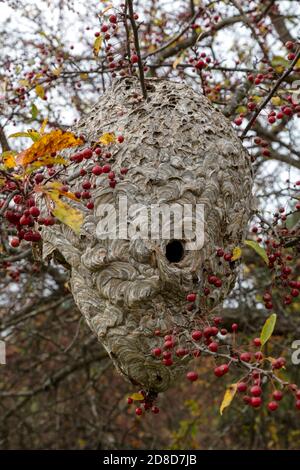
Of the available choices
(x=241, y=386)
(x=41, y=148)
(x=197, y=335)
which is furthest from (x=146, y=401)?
(x=41, y=148)

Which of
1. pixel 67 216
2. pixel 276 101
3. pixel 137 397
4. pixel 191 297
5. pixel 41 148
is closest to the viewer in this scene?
pixel 67 216

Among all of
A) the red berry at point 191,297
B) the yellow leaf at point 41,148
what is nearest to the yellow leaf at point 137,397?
the red berry at point 191,297

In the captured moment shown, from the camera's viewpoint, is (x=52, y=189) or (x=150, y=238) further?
(x=150, y=238)

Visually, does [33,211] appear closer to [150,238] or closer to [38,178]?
[38,178]

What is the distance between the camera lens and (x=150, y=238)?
8.96ft

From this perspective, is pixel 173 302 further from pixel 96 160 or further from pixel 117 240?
pixel 96 160

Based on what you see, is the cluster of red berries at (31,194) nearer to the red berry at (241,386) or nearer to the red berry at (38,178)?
the red berry at (38,178)

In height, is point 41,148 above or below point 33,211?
above

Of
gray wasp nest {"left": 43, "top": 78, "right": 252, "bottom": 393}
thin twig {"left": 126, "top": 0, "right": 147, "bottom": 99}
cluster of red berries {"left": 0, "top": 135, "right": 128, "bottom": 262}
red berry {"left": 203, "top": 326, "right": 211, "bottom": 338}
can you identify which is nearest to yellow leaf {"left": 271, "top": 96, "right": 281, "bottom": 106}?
gray wasp nest {"left": 43, "top": 78, "right": 252, "bottom": 393}

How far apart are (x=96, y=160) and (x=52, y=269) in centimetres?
265

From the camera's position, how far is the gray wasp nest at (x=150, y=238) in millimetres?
2775

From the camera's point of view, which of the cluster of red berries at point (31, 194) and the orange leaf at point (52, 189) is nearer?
the orange leaf at point (52, 189)

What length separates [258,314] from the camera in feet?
18.2

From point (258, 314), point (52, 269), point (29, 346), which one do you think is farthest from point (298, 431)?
point (52, 269)
